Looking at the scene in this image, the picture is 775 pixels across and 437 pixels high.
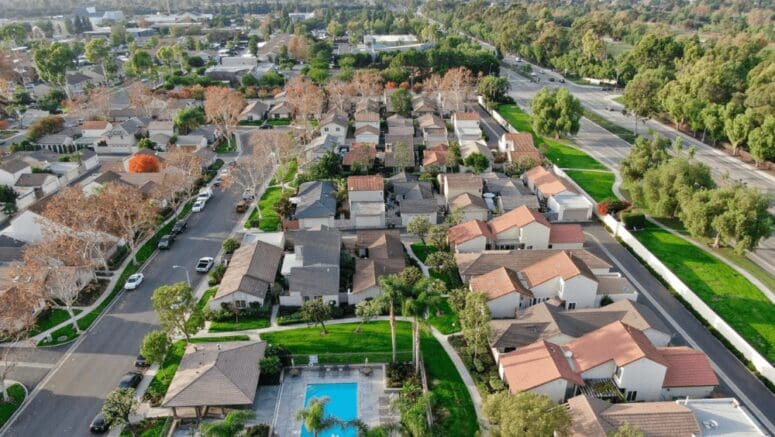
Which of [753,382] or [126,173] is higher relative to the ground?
[126,173]

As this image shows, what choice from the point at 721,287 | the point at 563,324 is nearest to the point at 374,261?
the point at 563,324

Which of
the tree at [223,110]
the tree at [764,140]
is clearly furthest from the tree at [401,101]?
the tree at [764,140]

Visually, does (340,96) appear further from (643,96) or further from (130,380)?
(130,380)

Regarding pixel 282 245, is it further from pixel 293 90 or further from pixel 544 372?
pixel 293 90

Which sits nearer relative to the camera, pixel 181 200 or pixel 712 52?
pixel 181 200

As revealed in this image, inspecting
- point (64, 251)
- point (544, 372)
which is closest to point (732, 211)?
point (544, 372)

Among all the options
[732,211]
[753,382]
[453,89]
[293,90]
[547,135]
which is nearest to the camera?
[753,382]

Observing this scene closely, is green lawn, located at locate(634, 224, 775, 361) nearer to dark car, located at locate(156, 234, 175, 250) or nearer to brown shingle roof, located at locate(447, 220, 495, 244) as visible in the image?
brown shingle roof, located at locate(447, 220, 495, 244)
